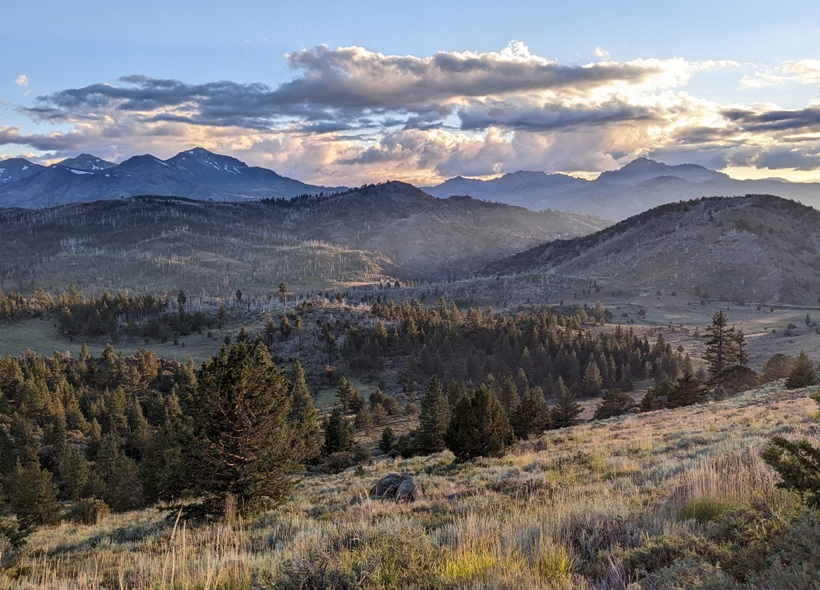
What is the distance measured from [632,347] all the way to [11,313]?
148162 millimetres

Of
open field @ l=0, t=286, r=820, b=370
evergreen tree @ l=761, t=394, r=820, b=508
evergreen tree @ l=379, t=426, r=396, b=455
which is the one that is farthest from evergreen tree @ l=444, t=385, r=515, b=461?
open field @ l=0, t=286, r=820, b=370

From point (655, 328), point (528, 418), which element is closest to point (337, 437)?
point (528, 418)

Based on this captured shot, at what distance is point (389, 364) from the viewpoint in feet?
339

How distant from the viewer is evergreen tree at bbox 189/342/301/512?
52.2ft

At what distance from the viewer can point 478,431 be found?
22938mm

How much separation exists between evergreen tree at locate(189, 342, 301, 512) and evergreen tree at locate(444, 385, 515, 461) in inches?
313

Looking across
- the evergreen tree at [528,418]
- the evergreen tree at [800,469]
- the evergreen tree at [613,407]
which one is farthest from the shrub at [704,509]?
the evergreen tree at [613,407]

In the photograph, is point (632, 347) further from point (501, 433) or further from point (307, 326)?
point (501, 433)

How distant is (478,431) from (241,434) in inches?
418

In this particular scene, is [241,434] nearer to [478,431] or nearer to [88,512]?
[478,431]

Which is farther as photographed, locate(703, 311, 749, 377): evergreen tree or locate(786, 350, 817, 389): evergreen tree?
locate(703, 311, 749, 377): evergreen tree

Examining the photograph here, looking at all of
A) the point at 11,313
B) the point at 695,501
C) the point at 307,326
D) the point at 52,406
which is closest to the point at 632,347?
the point at 307,326

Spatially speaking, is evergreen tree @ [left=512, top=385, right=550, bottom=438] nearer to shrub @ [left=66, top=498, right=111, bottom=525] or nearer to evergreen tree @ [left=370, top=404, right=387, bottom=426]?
Answer: shrub @ [left=66, top=498, right=111, bottom=525]

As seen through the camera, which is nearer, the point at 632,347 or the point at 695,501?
the point at 695,501
